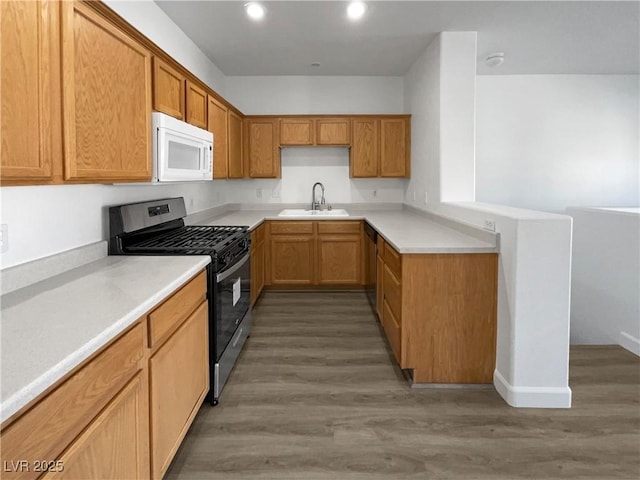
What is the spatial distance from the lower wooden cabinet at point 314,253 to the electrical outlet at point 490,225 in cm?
236

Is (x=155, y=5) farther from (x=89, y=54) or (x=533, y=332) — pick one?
(x=533, y=332)

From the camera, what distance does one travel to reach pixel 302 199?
605 cm

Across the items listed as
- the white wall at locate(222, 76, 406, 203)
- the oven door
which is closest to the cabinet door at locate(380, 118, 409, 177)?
the white wall at locate(222, 76, 406, 203)

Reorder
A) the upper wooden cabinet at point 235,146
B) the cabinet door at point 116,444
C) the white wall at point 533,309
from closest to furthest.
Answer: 1. the cabinet door at point 116,444
2. the white wall at point 533,309
3. the upper wooden cabinet at point 235,146

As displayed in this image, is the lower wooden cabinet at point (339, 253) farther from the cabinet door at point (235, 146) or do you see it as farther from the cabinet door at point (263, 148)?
the cabinet door at point (235, 146)

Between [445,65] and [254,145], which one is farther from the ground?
[445,65]

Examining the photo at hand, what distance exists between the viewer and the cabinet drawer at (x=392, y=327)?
10.2ft

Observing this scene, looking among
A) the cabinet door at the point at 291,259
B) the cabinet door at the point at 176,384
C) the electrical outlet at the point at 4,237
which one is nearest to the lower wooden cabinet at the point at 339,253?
the cabinet door at the point at 291,259

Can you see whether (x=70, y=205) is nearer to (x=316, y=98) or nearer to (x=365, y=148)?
(x=365, y=148)

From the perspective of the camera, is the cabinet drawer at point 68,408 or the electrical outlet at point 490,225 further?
the electrical outlet at point 490,225

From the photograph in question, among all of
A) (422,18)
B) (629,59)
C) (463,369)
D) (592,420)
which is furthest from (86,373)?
(629,59)

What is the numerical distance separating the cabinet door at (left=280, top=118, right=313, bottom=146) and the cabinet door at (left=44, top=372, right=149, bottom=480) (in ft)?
14.3

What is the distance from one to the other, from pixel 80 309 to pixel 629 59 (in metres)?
5.82

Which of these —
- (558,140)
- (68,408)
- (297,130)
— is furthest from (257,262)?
(558,140)
